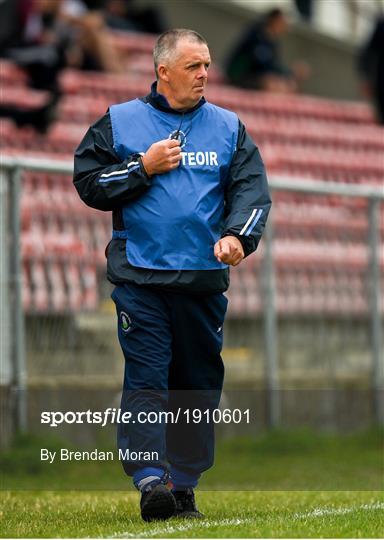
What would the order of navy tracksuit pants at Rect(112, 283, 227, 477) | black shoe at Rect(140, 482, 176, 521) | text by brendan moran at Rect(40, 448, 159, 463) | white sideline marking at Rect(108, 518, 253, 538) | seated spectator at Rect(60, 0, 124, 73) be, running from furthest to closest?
1. seated spectator at Rect(60, 0, 124, 73)
2. text by brendan moran at Rect(40, 448, 159, 463)
3. navy tracksuit pants at Rect(112, 283, 227, 477)
4. black shoe at Rect(140, 482, 176, 521)
5. white sideline marking at Rect(108, 518, 253, 538)

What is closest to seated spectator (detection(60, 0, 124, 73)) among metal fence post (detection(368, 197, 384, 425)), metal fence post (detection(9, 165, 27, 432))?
metal fence post (detection(368, 197, 384, 425))

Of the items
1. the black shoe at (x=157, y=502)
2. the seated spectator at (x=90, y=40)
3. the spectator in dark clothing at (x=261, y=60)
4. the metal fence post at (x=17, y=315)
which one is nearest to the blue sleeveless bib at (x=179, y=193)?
the black shoe at (x=157, y=502)

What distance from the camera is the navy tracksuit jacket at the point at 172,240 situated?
688 cm

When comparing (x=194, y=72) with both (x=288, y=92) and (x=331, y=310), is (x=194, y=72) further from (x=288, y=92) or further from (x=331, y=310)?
(x=288, y=92)

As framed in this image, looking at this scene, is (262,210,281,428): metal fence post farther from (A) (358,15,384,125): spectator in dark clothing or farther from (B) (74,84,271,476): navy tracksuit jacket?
(A) (358,15,384,125): spectator in dark clothing

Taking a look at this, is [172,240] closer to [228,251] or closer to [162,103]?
[228,251]

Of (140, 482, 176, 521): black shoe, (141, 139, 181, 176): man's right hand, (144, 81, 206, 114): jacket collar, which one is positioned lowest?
(140, 482, 176, 521): black shoe

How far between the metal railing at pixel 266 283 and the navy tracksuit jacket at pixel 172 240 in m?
3.43

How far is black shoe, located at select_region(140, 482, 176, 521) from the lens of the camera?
6.63m

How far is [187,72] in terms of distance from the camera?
22.9 ft

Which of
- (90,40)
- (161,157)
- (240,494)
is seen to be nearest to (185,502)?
(161,157)

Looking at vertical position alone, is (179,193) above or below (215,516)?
above

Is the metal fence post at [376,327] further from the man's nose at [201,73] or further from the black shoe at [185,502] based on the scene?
the man's nose at [201,73]

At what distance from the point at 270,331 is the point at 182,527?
19.5ft
